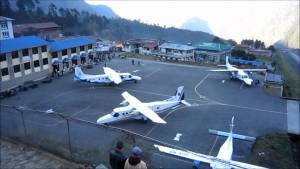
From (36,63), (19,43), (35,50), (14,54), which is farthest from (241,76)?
(19,43)

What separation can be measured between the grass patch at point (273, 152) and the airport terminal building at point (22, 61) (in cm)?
3740

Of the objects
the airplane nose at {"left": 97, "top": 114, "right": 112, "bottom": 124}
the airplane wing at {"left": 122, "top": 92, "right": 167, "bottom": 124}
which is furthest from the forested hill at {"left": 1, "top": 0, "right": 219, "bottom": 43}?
the airplane nose at {"left": 97, "top": 114, "right": 112, "bottom": 124}

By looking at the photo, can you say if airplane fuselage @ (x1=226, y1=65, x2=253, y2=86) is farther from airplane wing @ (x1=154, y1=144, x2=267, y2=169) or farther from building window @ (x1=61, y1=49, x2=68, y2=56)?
building window @ (x1=61, y1=49, x2=68, y2=56)

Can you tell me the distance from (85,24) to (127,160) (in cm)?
12613

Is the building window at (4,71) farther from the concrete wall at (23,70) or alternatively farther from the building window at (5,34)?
the building window at (5,34)

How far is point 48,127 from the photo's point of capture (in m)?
26.2

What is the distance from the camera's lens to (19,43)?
48.0m

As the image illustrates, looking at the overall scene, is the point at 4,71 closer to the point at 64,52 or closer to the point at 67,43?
the point at 64,52

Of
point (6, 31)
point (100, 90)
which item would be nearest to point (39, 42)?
point (6, 31)

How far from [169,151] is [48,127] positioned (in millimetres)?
12507

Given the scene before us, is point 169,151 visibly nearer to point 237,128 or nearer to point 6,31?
point 237,128

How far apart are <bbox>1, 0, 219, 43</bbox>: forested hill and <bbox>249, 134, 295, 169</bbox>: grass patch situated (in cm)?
8526

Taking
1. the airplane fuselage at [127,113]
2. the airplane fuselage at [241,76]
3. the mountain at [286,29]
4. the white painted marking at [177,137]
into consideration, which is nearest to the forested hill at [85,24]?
the mountain at [286,29]

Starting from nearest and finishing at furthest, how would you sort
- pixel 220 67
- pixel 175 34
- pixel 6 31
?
pixel 6 31 < pixel 220 67 < pixel 175 34
